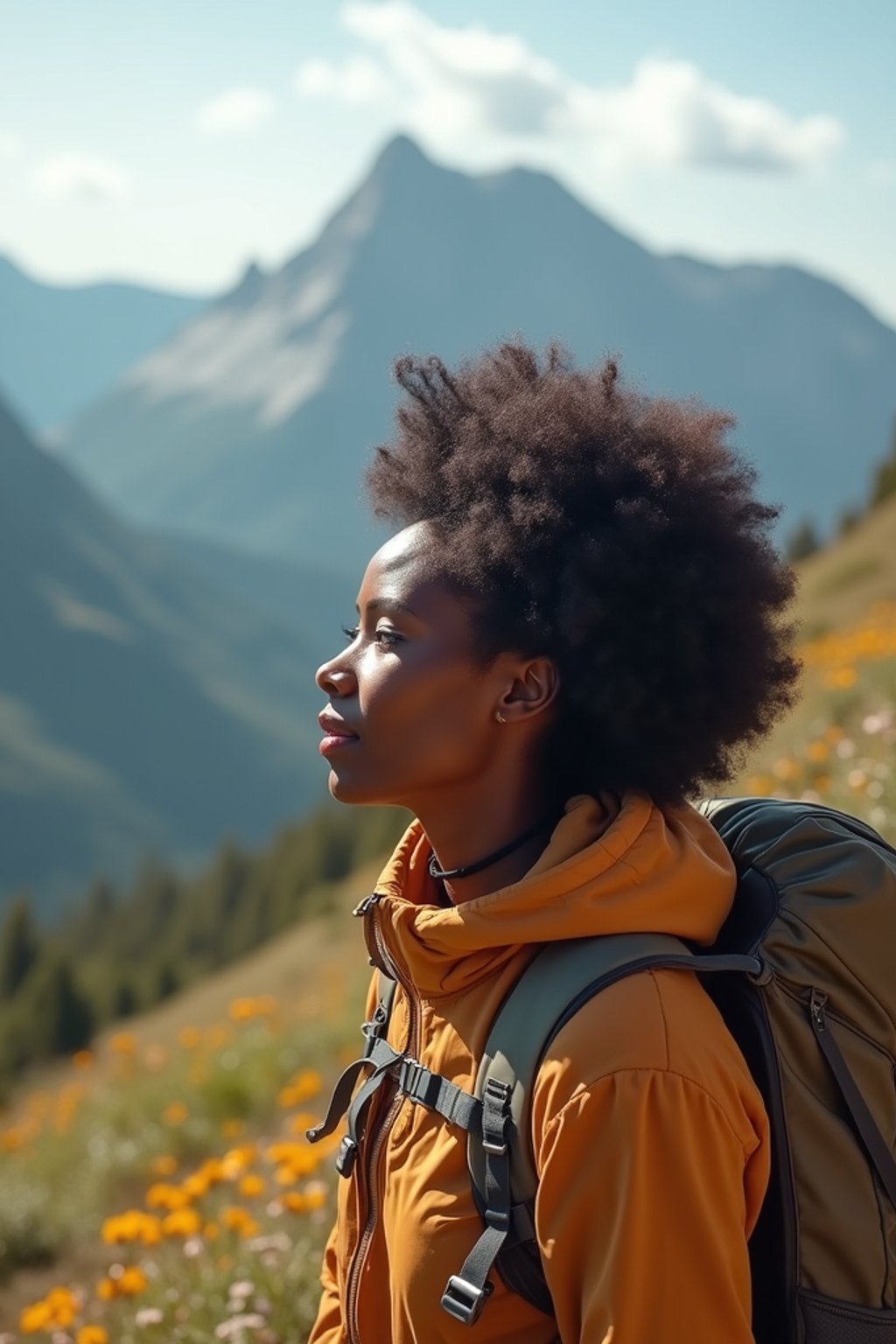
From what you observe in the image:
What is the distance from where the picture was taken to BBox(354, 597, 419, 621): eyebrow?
2215 mm

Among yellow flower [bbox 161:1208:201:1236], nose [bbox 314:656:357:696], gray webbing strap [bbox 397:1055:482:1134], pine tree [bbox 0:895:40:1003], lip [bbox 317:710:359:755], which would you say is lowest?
gray webbing strap [bbox 397:1055:482:1134]

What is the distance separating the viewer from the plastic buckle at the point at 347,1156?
2221mm

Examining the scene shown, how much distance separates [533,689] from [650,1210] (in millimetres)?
787

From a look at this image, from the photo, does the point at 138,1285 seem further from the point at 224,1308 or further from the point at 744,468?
the point at 744,468

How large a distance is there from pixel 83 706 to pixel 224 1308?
15483cm

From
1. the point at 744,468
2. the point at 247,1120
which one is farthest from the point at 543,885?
the point at 247,1120

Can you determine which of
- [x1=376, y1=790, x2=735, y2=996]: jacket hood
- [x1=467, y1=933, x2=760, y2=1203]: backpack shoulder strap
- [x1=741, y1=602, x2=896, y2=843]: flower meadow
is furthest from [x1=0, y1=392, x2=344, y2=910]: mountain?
[x1=467, y1=933, x2=760, y2=1203]: backpack shoulder strap

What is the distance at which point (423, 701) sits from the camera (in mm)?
2186

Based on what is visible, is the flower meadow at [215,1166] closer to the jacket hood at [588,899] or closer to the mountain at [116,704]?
the jacket hood at [588,899]

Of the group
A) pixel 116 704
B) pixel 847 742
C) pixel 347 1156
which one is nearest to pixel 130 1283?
pixel 347 1156

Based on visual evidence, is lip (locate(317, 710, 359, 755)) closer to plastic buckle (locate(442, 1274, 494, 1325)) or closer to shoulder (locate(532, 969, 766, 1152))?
shoulder (locate(532, 969, 766, 1152))

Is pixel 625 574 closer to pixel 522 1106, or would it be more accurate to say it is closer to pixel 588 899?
pixel 588 899

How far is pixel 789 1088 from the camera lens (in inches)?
73.0

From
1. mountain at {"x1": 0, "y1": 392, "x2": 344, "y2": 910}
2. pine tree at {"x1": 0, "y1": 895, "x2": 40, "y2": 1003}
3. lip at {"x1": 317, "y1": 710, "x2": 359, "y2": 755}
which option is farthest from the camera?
mountain at {"x1": 0, "y1": 392, "x2": 344, "y2": 910}
